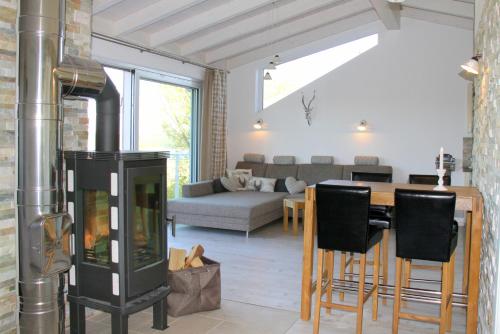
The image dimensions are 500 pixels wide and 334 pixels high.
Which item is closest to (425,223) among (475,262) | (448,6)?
(475,262)

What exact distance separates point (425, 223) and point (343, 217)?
496mm

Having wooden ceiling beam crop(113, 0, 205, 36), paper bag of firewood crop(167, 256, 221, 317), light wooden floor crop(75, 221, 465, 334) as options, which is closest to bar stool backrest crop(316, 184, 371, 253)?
light wooden floor crop(75, 221, 465, 334)

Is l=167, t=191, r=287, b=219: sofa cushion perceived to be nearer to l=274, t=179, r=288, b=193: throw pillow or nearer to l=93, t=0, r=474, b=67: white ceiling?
l=274, t=179, r=288, b=193: throw pillow

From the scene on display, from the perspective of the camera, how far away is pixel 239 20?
6609 mm

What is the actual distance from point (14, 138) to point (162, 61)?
4396 millimetres

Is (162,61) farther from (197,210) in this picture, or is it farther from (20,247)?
(20,247)

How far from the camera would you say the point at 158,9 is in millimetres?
5480

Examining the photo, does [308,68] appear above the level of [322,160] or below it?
above

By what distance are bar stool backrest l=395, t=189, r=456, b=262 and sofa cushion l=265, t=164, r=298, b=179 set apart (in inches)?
194

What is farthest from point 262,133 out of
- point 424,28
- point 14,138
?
point 14,138

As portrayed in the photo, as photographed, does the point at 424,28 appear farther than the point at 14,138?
Yes

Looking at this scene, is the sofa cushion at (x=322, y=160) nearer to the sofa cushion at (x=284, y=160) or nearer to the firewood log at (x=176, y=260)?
the sofa cushion at (x=284, y=160)

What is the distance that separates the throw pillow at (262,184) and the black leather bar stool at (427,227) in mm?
4708

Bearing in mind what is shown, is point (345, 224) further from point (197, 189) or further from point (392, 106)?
point (392, 106)
